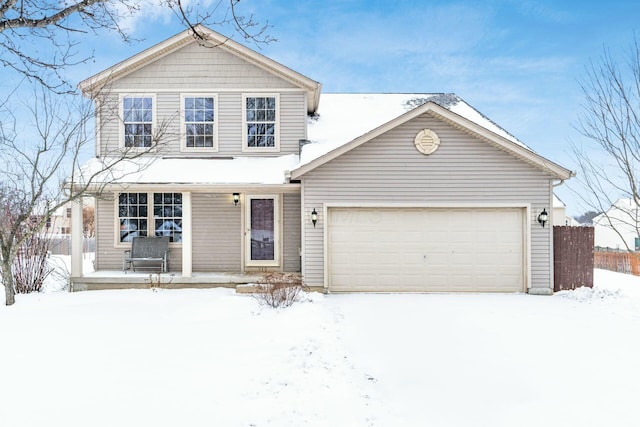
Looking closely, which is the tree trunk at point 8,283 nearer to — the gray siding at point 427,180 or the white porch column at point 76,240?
the white porch column at point 76,240

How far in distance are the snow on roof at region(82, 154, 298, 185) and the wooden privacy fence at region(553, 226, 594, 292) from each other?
7228 millimetres

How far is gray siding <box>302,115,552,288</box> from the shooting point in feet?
31.5

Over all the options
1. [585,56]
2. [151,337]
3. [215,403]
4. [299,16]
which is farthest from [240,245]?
[585,56]

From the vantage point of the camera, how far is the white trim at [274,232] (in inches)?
426

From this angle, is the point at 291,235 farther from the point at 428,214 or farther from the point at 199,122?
the point at 199,122

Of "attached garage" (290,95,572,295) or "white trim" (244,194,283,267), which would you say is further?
"white trim" (244,194,283,267)

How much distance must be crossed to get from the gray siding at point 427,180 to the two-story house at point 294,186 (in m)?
0.03

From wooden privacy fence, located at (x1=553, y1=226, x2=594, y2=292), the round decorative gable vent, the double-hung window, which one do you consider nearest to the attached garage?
the round decorative gable vent

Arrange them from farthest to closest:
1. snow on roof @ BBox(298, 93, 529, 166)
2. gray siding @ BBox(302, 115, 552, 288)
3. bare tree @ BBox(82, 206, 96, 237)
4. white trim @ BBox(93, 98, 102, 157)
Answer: bare tree @ BBox(82, 206, 96, 237)
snow on roof @ BBox(298, 93, 529, 166)
white trim @ BBox(93, 98, 102, 157)
gray siding @ BBox(302, 115, 552, 288)

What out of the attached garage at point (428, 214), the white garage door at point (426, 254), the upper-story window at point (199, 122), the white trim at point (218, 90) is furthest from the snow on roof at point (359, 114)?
the upper-story window at point (199, 122)

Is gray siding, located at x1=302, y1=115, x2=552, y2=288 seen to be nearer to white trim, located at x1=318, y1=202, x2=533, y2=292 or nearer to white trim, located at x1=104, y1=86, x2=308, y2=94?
white trim, located at x1=318, y1=202, x2=533, y2=292

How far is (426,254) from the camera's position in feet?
32.1

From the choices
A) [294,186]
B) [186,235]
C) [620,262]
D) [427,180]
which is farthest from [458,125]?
[620,262]

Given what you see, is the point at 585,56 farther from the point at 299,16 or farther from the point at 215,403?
the point at 215,403
